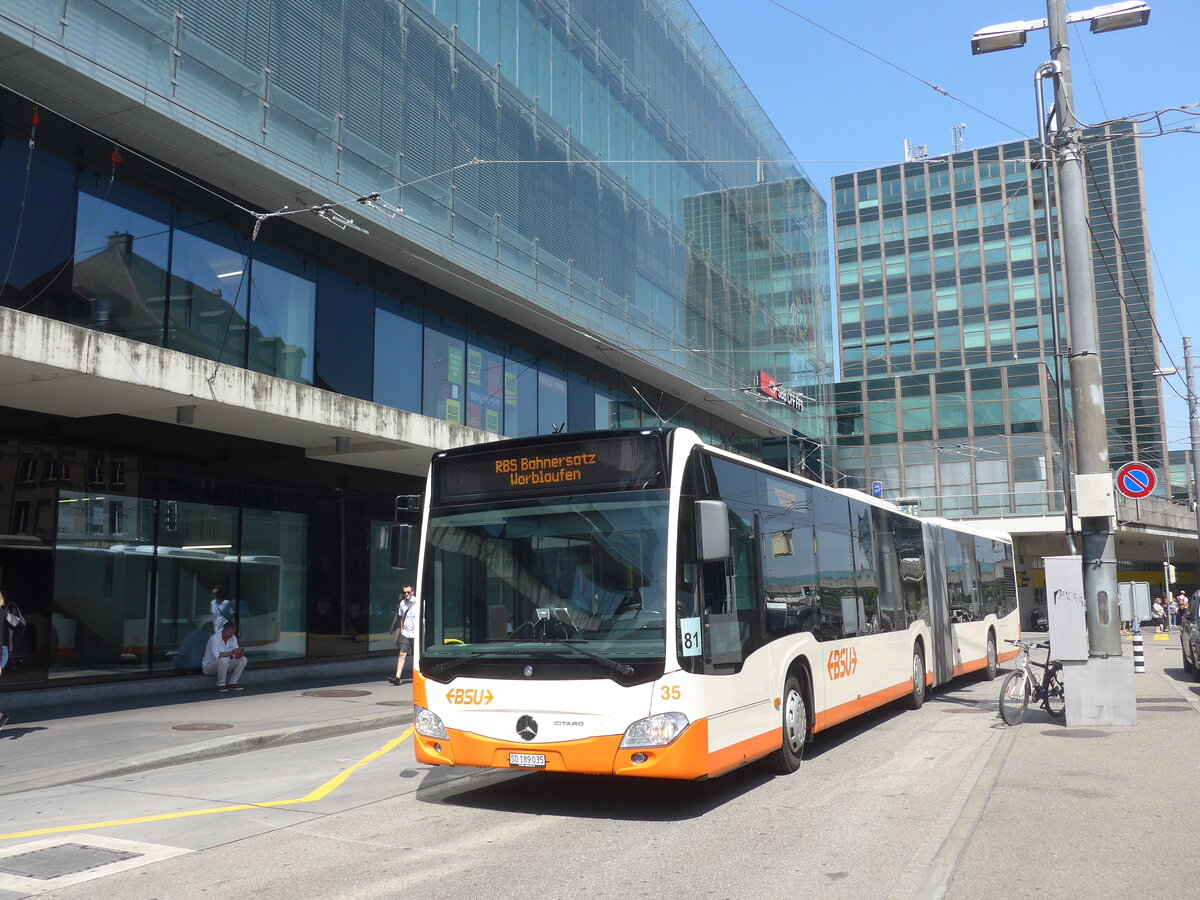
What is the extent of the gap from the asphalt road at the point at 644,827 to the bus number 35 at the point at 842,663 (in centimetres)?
83

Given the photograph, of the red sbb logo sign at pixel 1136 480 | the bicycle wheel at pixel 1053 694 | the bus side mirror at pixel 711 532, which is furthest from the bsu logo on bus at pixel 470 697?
the red sbb logo sign at pixel 1136 480

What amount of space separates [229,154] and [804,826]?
44.4 feet

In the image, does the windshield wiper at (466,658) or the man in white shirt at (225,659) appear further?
the man in white shirt at (225,659)

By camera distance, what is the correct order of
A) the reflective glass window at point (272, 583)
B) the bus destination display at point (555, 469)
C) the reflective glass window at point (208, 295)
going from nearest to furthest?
the bus destination display at point (555, 469)
the reflective glass window at point (208, 295)
the reflective glass window at point (272, 583)

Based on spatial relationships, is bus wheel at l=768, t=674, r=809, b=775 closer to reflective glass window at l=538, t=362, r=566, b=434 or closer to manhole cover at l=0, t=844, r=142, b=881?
manhole cover at l=0, t=844, r=142, b=881

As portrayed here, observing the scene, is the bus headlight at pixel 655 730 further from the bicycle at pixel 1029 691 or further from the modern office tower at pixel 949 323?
the modern office tower at pixel 949 323

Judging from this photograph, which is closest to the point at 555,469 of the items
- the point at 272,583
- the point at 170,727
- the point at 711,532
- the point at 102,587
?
the point at 711,532

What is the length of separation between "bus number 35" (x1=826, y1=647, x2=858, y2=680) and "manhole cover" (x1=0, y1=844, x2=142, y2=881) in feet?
22.2

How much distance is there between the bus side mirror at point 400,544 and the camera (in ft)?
30.3

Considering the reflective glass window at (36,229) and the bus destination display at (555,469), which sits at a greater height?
the reflective glass window at (36,229)

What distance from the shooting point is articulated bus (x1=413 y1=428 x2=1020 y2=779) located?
24.7 ft

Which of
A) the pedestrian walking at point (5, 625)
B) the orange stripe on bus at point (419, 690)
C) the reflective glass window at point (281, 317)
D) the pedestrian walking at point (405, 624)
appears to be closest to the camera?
the orange stripe on bus at point (419, 690)

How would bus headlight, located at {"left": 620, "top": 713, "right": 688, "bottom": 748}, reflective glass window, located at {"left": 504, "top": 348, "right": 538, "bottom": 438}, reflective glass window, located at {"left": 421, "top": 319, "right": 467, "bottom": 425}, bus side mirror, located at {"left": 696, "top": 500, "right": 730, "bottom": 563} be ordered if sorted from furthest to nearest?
reflective glass window, located at {"left": 504, "top": 348, "right": 538, "bottom": 438}
reflective glass window, located at {"left": 421, "top": 319, "right": 467, "bottom": 425}
bus side mirror, located at {"left": 696, "top": 500, "right": 730, "bottom": 563}
bus headlight, located at {"left": 620, "top": 713, "right": 688, "bottom": 748}

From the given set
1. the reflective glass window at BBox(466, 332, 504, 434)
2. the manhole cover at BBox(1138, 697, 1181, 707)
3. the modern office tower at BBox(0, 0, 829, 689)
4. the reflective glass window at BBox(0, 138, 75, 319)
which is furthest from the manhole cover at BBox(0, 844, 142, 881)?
the reflective glass window at BBox(466, 332, 504, 434)
